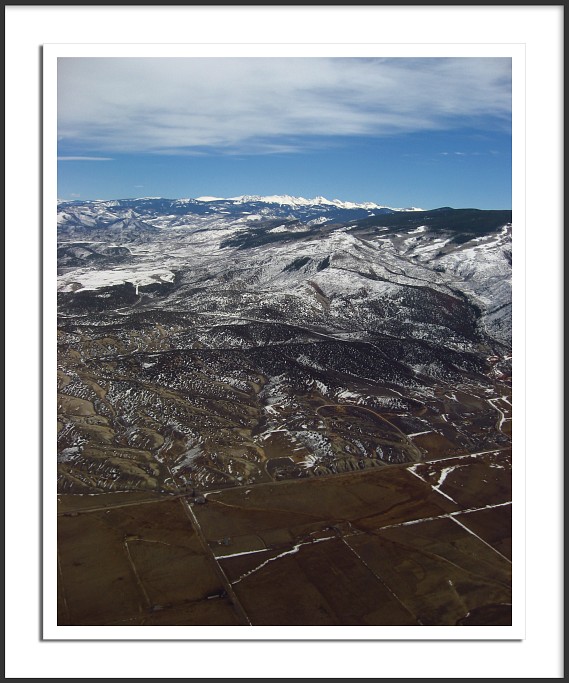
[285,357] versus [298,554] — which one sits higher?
[285,357]

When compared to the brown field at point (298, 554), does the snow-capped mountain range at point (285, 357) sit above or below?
above

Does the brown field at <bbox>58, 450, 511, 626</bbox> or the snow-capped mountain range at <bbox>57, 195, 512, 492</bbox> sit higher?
the snow-capped mountain range at <bbox>57, 195, 512, 492</bbox>

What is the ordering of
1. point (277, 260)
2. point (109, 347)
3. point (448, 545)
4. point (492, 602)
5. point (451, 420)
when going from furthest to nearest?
point (277, 260)
point (109, 347)
point (451, 420)
point (448, 545)
point (492, 602)

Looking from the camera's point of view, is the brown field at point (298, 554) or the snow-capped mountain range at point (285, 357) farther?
the snow-capped mountain range at point (285, 357)

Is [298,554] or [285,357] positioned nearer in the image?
[298,554]

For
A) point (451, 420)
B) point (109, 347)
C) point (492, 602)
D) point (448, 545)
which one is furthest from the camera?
point (109, 347)

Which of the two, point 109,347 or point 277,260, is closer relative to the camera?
point 109,347

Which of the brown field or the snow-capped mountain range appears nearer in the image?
the brown field
